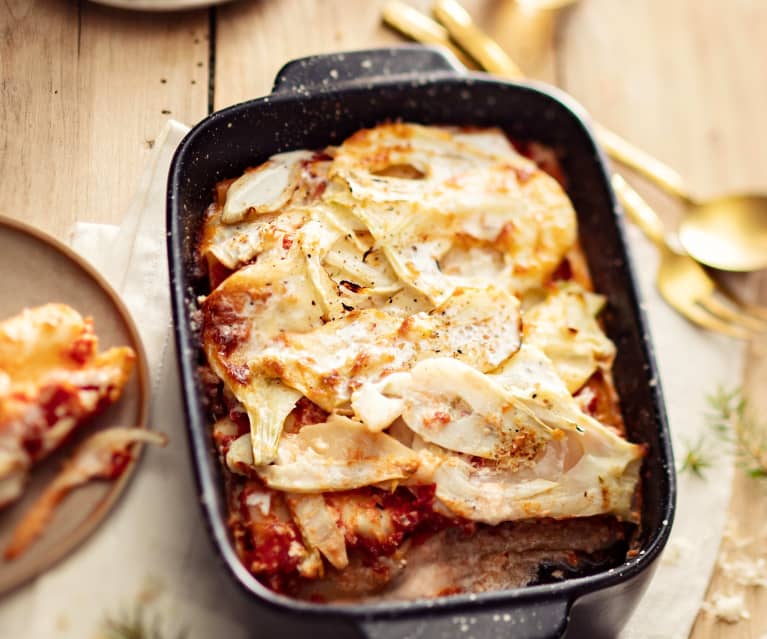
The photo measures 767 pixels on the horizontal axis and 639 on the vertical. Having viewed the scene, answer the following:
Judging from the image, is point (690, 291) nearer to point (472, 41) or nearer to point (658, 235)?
point (658, 235)

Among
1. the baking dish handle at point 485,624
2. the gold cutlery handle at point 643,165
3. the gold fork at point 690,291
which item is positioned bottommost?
the baking dish handle at point 485,624

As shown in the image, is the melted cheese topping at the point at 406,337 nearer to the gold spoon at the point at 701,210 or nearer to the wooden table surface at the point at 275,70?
the wooden table surface at the point at 275,70

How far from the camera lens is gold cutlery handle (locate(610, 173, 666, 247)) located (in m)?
2.66

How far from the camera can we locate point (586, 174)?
7.78 feet

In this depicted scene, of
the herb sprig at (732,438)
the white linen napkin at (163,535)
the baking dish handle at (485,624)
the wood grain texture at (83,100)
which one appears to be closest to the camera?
the baking dish handle at (485,624)

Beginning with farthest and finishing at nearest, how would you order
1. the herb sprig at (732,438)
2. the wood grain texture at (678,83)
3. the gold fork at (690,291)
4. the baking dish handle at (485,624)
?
the wood grain texture at (678,83)
the gold fork at (690,291)
the herb sprig at (732,438)
the baking dish handle at (485,624)

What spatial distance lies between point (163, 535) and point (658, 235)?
5.50 ft

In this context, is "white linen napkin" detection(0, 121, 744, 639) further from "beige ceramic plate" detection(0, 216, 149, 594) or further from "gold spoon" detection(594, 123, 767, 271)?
"gold spoon" detection(594, 123, 767, 271)

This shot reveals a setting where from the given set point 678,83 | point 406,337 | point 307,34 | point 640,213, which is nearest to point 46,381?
point 406,337

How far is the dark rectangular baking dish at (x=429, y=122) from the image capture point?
1.69 metres

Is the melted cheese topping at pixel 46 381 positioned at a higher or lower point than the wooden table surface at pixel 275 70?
lower

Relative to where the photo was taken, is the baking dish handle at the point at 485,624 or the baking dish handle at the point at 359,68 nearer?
the baking dish handle at the point at 485,624

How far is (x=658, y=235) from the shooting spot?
8.68ft

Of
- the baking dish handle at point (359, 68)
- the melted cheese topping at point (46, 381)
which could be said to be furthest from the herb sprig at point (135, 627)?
the baking dish handle at point (359, 68)
